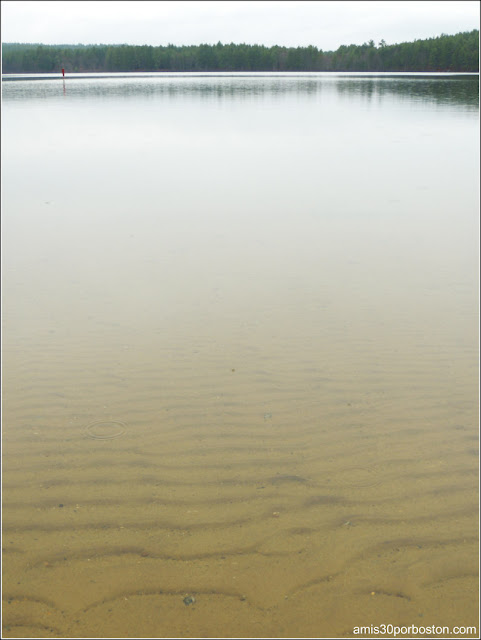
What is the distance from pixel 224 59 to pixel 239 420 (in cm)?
14466

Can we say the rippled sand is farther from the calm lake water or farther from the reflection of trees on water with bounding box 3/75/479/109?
the reflection of trees on water with bounding box 3/75/479/109

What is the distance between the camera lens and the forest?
124938mm

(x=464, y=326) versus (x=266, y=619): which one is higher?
(x=464, y=326)

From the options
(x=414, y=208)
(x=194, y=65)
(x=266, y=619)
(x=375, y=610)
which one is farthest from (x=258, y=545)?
(x=194, y=65)

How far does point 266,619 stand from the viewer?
9.00ft

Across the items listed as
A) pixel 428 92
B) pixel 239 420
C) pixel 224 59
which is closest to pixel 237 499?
pixel 239 420

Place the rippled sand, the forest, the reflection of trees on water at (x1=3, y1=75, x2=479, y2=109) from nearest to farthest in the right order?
the rippled sand
the reflection of trees on water at (x1=3, y1=75, x2=479, y2=109)
the forest

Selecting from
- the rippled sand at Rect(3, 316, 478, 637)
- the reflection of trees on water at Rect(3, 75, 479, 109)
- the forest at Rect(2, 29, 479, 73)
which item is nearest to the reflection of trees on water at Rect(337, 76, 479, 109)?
the reflection of trees on water at Rect(3, 75, 479, 109)

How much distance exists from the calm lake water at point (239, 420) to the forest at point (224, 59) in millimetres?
122840

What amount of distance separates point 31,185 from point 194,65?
449 feet

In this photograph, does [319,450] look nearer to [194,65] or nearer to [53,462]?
[53,462]

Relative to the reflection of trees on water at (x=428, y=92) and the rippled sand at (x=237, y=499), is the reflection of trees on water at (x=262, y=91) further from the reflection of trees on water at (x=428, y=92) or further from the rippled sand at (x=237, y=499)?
the rippled sand at (x=237, y=499)

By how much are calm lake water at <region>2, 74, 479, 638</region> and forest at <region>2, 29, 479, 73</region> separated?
123 metres

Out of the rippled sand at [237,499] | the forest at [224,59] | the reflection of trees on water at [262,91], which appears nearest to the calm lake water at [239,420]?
the rippled sand at [237,499]
